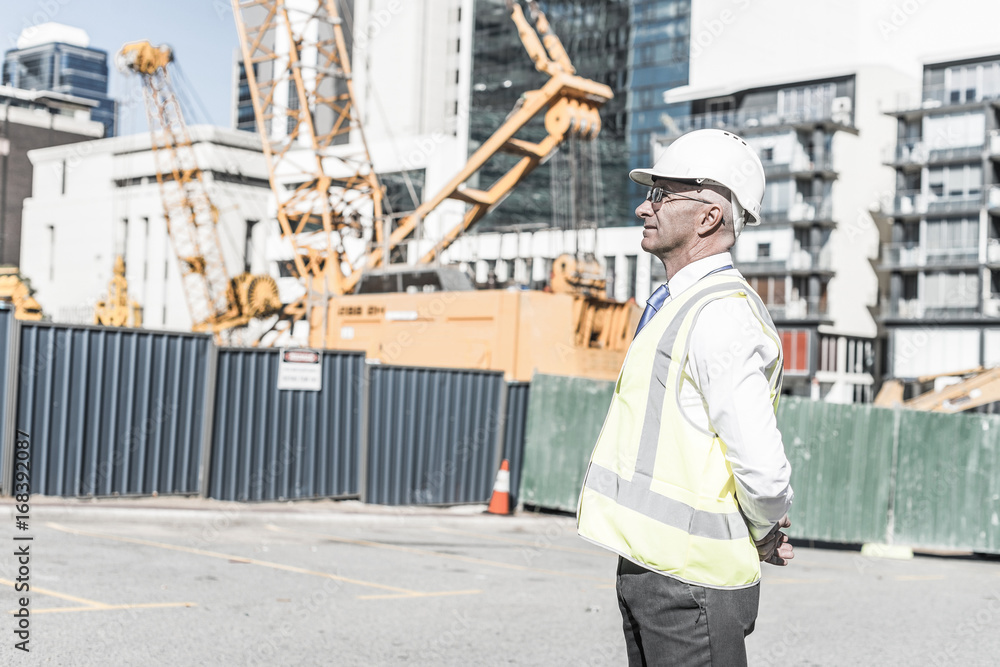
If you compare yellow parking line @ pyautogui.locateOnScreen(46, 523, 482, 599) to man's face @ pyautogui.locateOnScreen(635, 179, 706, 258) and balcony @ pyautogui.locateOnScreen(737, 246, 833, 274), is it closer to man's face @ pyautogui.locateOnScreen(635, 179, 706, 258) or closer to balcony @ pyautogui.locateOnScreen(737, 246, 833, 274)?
man's face @ pyautogui.locateOnScreen(635, 179, 706, 258)

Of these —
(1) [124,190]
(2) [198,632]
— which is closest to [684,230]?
(2) [198,632]

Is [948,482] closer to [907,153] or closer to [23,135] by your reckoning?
[907,153]

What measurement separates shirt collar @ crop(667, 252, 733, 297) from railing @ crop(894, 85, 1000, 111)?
205ft

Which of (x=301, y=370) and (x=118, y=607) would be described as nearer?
(x=118, y=607)

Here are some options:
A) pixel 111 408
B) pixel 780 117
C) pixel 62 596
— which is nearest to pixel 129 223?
pixel 780 117

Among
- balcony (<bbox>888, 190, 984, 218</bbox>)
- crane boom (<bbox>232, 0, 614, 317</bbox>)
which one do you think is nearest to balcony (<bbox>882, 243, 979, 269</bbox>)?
balcony (<bbox>888, 190, 984, 218</bbox>)

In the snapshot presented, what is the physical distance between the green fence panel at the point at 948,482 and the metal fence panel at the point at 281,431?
7714 mm

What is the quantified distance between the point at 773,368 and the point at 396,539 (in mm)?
10705

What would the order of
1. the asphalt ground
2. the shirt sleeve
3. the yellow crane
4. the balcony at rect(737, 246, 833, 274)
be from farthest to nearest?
the balcony at rect(737, 246, 833, 274) → the yellow crane → the asphalt ground → the shirt sleeve

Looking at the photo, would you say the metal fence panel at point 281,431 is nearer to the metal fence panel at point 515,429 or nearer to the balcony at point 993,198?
the metal fence panel at point 515,429

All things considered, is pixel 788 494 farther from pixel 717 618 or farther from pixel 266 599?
pixel 266 599

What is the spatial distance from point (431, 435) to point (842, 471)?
239 inches

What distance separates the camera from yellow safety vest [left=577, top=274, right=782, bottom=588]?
9.12 ft

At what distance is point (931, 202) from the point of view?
203 ft
